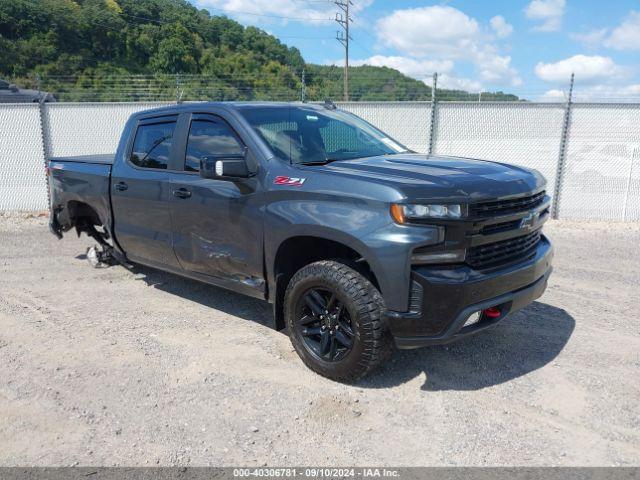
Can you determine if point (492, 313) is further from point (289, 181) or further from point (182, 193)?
point (182, 193)

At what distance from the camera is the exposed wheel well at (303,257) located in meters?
3.54

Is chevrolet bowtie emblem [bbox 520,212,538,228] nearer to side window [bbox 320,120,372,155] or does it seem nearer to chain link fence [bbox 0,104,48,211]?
side window [bbox 320,120,372,155]

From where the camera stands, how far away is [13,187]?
1048 cm

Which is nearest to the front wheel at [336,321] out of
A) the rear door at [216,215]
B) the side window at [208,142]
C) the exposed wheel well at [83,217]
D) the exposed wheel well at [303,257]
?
the exposed wheel well at [303,257]

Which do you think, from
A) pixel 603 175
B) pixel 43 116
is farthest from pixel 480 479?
pixel 43 116

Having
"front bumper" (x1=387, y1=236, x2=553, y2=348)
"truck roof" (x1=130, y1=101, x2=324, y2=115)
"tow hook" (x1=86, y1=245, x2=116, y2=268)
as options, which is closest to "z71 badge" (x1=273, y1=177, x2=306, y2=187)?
"truck roof" (x1=130, y1=101, x2=324, y2=115)

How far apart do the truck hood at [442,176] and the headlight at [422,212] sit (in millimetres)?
62

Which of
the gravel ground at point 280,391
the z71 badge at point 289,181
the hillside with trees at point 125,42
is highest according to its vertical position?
the hillside with trees at point 125,42

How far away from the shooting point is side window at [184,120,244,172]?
4236 mm

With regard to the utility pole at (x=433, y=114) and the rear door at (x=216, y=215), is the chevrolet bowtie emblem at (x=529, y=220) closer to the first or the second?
the rear door at (x=216, y=215)

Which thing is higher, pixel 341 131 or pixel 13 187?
pixel 341 131

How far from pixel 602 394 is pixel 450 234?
1.58 metres

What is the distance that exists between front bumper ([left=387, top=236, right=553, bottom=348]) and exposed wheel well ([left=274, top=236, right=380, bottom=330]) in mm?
376

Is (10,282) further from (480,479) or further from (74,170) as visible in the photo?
(480,479)
